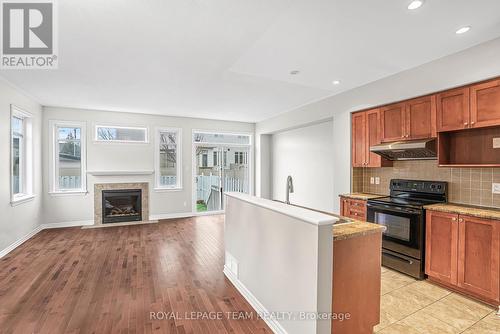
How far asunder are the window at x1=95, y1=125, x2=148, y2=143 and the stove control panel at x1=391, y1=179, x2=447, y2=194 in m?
5.67

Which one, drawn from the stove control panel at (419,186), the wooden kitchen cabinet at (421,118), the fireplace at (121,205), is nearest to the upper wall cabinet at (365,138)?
the stove control panel at (419,186)

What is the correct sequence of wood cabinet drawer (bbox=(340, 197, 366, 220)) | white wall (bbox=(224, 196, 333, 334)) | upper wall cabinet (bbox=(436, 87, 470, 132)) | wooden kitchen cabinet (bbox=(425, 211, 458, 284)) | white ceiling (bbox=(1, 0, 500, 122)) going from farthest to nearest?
wood cabinet drawer (bbox=(340, 197, 366, 220))
upper wall cabinet (bbox=(436, 87, 470, 132))
wooden kitchen cabinet (bbox=(425, 211, 458, 284))
white ceiling (bbox=(1, 0, 500, 122))
white wall (bbox=(224, 196, 333, 334))

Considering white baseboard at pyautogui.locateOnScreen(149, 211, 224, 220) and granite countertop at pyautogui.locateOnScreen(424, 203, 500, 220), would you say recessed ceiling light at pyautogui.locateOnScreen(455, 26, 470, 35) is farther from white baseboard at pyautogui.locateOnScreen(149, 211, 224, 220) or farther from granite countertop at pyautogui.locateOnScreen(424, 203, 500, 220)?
white baseboard at pyautogui.locateOnScreen(149, 211, 224, 220)

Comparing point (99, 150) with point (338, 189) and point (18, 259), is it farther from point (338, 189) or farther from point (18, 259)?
point (338, 189)

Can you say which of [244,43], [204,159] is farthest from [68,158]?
[244,43]

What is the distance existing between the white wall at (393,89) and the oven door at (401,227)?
928 mm

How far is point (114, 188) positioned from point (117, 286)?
12.1ft

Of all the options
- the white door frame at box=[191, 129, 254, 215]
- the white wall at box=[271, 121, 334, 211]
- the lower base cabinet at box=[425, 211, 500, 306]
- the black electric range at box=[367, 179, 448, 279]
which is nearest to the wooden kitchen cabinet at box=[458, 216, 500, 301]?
the lower base cabinet at box=[425, 211, 500, 306]

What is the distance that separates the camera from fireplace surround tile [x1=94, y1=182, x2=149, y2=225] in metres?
5.84

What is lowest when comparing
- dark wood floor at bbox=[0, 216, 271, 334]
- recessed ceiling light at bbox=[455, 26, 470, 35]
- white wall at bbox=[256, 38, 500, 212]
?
dark wood floor at bbox=[0, 216, 271, 334]

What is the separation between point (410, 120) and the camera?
3.38 metres

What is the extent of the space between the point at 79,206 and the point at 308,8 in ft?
20.5

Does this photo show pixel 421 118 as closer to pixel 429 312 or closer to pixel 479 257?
pixel 479 257

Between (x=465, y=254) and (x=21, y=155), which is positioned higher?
(x=21, y=155)
